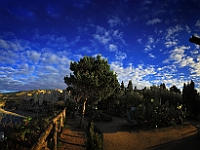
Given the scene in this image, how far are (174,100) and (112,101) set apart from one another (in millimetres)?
10742

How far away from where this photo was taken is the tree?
1433 centimetres

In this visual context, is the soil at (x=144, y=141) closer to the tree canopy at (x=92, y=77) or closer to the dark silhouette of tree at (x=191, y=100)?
the tree canopy at (x=92, y=77)

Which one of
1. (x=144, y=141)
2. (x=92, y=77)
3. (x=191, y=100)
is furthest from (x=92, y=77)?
(x=191, y=100)

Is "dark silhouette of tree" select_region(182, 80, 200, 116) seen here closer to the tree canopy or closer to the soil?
the soil

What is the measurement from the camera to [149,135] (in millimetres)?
11750

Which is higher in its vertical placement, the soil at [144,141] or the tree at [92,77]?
the tree at [92,77]

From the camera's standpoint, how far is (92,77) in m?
14.1

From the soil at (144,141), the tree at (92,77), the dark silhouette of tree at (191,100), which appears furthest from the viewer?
the dark silhouette of tree at (191,100)

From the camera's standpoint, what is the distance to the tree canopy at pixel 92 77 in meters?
14.3

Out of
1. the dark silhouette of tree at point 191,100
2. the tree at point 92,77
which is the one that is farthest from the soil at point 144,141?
the dark silhouette of tree at point 191,100

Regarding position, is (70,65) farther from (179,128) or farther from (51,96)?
(51,96)

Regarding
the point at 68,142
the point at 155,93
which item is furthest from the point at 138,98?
the point at 68,142

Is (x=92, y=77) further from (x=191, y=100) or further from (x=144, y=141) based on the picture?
(x=191, y=100)

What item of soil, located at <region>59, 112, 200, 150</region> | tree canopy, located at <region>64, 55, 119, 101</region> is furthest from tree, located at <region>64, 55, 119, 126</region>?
soil, located at <region>59, 112, 200, 150</region>
